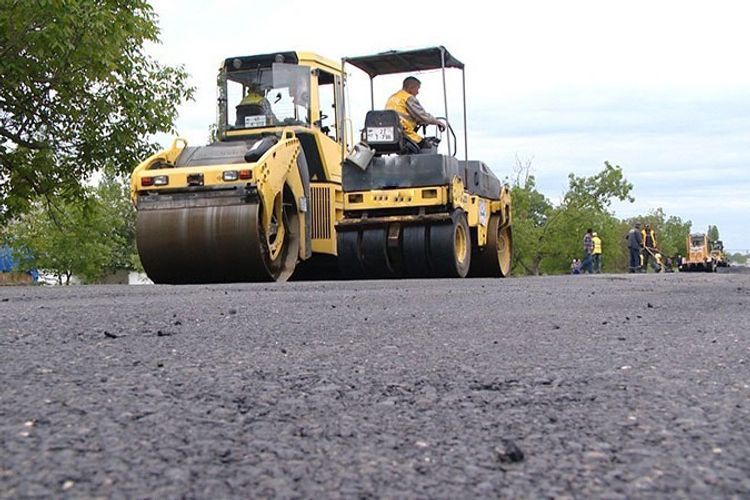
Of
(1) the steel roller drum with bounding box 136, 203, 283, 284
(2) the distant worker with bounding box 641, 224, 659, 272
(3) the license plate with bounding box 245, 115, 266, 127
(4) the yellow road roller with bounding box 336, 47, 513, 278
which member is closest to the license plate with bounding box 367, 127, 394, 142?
(4) the yellow road roller with bounding box 336, 47, 513, 278

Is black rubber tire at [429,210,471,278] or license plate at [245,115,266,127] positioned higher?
license plate at [245,115,266,127]

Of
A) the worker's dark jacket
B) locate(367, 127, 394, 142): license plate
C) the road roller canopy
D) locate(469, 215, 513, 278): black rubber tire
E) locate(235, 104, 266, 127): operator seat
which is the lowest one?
locate(469, 215, 513, 278): black rubber tire

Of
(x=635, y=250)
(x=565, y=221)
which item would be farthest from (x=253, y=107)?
(x=565, y=221)

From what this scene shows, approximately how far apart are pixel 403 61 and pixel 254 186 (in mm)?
4819

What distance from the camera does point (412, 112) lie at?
1284cm

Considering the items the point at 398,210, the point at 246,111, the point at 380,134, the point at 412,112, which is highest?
the point at 412,112

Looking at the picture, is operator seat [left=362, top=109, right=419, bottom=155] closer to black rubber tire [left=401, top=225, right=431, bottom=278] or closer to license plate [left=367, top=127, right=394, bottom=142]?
license plate [left=367, top=127, right=394, bottom=142]

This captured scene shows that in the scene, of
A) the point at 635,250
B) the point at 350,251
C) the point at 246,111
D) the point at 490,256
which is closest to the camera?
the point at 246,111

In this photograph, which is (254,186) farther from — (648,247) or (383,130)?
(648,247)

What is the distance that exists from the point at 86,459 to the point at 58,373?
116 centimetres

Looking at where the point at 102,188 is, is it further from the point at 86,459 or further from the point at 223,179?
the point at 86,459

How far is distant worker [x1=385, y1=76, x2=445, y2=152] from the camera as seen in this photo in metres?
12.8

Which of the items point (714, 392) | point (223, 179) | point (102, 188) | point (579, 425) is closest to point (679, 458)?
point (579, 425)

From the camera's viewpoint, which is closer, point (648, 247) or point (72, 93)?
point (72, 93)
